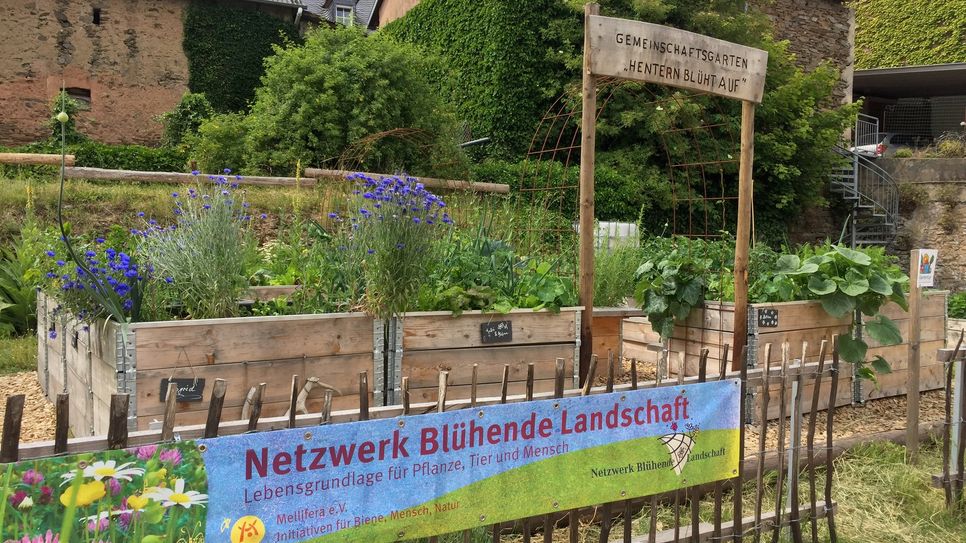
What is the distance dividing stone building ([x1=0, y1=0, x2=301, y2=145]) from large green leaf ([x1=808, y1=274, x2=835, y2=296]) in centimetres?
1684

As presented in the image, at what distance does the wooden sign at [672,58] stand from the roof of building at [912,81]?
1708cm

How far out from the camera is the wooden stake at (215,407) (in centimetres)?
199

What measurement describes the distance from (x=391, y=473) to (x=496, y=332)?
6.31ft

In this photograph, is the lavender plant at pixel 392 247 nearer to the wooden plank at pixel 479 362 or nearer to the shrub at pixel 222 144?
the wooden plank at pixel 479 362

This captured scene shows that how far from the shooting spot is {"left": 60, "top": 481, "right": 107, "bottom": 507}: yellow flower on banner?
1.71 metres

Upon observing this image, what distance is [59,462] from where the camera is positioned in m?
1.70

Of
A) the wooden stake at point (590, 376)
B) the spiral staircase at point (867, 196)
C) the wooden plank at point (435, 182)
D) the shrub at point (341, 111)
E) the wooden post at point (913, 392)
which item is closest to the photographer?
the wooden stake at point (590, 376)

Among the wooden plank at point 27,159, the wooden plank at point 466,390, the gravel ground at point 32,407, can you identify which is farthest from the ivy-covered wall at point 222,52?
the wooden plank at point 466,390

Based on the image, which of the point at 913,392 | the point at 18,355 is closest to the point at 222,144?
the point at 18,355

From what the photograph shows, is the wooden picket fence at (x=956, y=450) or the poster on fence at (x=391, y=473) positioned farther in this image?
the wooden picket fence at (x=956, y=450)

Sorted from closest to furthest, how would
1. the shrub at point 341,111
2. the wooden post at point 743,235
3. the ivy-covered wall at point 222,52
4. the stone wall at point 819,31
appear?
the wooden post at point 743,235 < the shrub at point 341,111 < the stone wall at point 819,31 < the ivy-covered wall at point 222,52

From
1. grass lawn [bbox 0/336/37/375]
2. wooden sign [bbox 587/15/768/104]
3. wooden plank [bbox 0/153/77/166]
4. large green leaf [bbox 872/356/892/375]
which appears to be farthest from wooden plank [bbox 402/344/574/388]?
wooden plank [bbox 0/153/77/166]

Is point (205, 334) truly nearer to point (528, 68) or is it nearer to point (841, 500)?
point (841, 500)

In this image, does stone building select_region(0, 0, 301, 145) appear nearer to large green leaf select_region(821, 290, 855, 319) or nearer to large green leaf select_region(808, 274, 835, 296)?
large green leaf select_region(808, 274, 835, 296)
